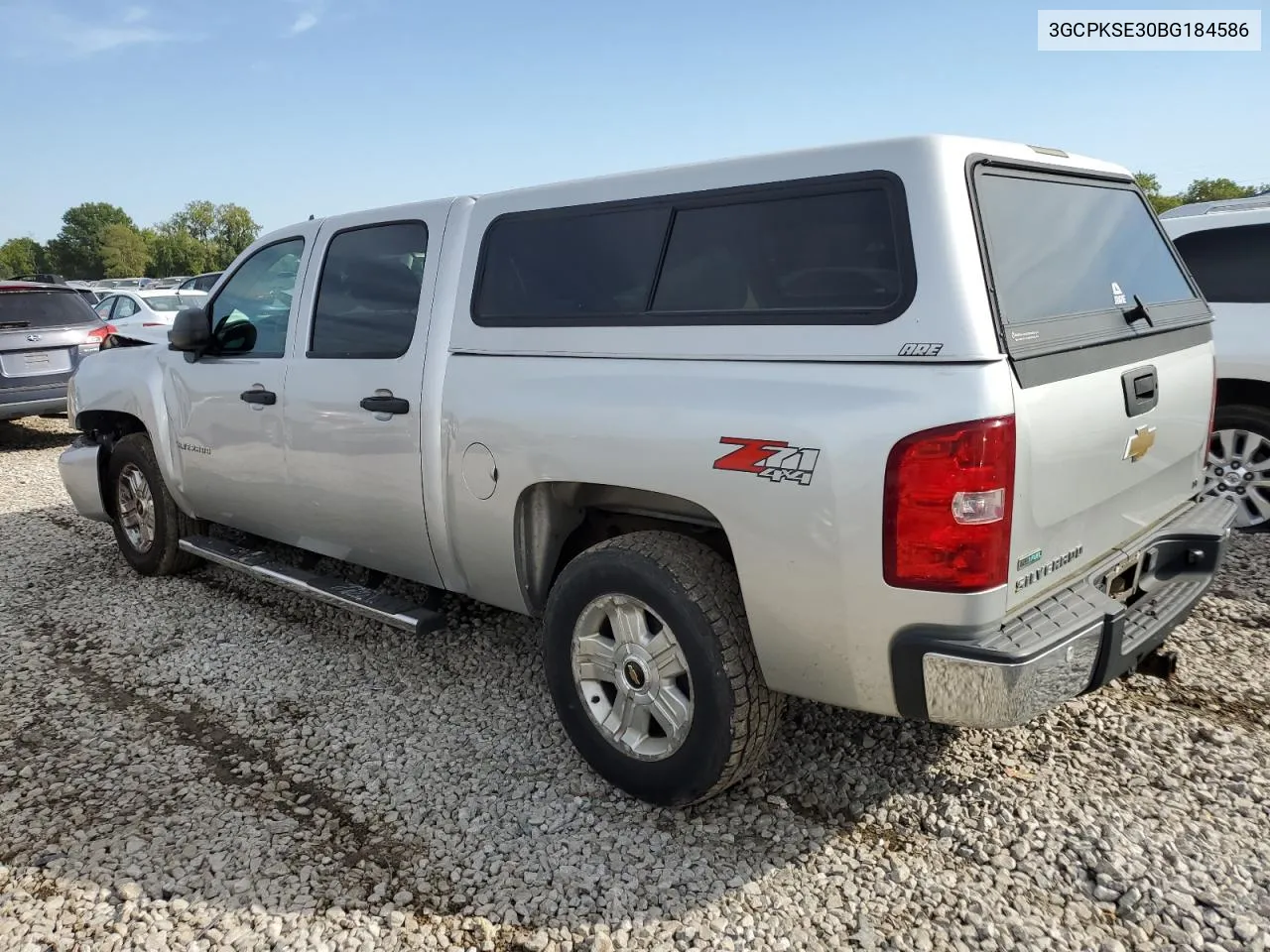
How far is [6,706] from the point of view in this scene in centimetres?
391

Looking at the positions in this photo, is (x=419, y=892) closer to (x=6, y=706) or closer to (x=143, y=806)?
(x=143, y=806)

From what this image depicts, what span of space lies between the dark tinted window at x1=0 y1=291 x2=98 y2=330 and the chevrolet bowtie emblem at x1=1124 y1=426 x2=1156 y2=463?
10697 millimetres

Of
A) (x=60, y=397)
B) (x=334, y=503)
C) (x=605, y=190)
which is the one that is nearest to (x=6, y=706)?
(x=334, y=503)

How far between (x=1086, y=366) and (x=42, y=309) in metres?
10.9

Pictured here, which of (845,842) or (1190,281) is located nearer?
(845,842)

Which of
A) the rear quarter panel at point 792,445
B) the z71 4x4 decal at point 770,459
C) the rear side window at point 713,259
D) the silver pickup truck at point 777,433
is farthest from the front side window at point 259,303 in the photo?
the z71 4x4 decal at point 770,459

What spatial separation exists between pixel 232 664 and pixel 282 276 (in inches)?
72.0

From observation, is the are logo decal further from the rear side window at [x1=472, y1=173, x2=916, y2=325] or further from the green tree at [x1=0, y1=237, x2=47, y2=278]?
the green tree at [x1=0, y1=237, x2=47, y2=278]

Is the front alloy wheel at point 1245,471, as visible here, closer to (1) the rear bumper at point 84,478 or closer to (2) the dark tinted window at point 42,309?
(1) the rear bumper at point 84,478

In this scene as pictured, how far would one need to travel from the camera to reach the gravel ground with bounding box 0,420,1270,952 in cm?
249

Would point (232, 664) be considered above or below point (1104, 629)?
below

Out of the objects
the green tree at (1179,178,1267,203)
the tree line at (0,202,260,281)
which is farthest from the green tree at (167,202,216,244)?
the green tree at (1179,178,1267,203)

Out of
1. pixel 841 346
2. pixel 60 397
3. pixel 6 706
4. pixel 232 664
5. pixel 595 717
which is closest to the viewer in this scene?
pixel 841 346

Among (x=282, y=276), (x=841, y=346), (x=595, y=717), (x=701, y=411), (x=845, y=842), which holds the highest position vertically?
(x=282, y=276)
